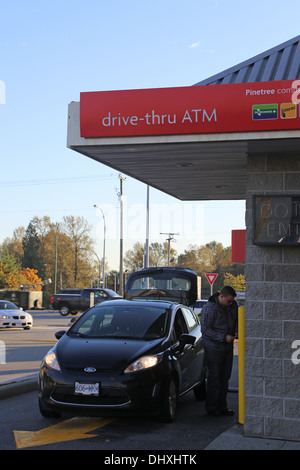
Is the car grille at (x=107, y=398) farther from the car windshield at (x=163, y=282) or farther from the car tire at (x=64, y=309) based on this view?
the car tire at (x=64, y=309)

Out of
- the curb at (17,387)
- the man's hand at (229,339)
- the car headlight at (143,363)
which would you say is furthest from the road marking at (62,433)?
the curb at (17,387)

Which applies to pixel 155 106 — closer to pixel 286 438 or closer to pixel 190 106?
pixel 190 106

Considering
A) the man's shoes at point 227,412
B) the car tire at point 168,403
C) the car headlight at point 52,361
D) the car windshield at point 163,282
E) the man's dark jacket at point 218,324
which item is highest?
the car windshield at point 163,282

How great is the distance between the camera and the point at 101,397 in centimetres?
738

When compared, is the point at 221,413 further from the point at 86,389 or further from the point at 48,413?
the point at 48,413

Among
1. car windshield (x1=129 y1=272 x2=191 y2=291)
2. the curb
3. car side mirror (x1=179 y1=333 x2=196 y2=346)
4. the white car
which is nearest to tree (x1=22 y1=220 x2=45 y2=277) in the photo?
the white car

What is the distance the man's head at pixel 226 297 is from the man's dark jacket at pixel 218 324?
67 millimetres

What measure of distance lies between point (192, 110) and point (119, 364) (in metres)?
3.07

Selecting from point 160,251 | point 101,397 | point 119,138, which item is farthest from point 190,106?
point 160,251

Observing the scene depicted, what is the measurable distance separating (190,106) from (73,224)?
86818 mm

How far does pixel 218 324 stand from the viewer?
28.5ft

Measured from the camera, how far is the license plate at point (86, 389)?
7383 mm
